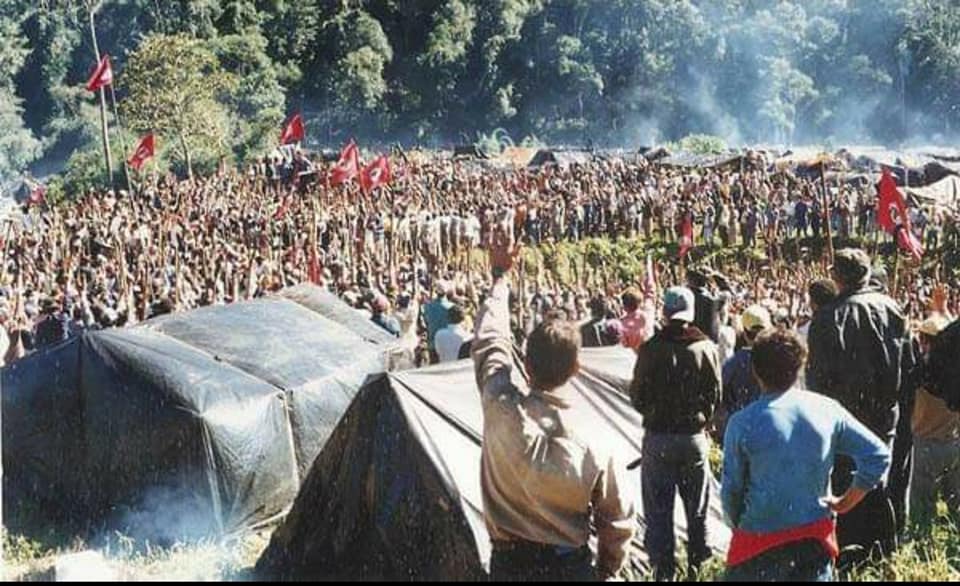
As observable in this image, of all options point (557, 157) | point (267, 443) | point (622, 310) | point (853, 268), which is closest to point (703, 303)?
point (853, 268)

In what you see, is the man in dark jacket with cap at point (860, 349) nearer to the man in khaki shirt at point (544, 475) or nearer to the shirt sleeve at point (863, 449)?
the shirt sleeve at point (863, 449)

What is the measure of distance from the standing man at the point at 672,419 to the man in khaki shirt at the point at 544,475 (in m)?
1.20

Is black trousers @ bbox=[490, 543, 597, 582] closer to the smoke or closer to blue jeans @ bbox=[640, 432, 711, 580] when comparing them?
blue jeans @ bbox=[640, 432, 711, 580]

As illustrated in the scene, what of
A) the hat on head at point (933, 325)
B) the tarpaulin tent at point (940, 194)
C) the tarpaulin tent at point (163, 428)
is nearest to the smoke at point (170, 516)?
the tarpaulin tent at point (163, 428)

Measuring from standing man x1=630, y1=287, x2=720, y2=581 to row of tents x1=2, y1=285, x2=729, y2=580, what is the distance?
66 cm

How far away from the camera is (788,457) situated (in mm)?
4016

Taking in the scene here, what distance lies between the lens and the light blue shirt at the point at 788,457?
4.02m

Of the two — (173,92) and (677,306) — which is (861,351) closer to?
(677,306)

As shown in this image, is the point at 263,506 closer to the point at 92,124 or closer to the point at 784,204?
the point at 784,204

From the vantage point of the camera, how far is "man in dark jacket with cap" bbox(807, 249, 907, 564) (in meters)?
5.63

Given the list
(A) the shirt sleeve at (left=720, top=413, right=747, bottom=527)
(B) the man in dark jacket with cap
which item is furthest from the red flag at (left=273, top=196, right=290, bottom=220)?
(A) the shirt sleeve at (left=720, top=413, right=747, bottom=527)

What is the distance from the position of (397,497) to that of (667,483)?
1.41 m

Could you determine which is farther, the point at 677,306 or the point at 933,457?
the point at 933,457

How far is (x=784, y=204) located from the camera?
2847cm
